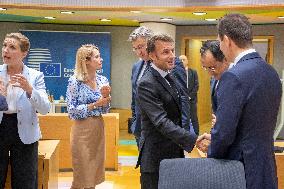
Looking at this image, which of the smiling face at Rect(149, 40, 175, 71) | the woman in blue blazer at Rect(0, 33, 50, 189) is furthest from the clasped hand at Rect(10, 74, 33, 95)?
the smiling face at Rect(149, 40, 175, 71)

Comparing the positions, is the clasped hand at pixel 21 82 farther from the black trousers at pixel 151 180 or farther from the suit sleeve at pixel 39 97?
the black trousers at pixel 151 180

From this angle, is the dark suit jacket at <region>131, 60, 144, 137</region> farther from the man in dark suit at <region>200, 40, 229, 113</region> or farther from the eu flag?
the eu flag

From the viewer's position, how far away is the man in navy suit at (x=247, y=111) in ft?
6.91

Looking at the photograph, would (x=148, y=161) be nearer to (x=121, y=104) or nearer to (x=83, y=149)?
(x=83, y=149)

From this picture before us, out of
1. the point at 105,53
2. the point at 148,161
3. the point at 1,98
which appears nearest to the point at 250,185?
the point at 148,161

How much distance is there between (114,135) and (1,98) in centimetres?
348

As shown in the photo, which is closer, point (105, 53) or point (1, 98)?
point (1, 98)

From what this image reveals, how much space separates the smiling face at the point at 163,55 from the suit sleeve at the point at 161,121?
159 mm

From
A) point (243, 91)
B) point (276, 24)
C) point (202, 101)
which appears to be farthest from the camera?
point (202, 101)

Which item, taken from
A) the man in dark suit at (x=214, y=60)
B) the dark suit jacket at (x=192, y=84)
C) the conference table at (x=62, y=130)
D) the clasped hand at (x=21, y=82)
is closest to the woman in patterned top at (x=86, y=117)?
the clasped hand at (x=21, y=82)

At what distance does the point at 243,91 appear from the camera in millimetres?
2105

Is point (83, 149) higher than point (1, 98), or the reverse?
point (1, 98)

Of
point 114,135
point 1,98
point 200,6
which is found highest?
point 200,6

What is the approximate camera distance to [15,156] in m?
3.22
